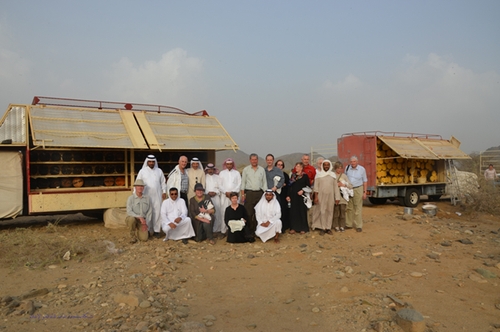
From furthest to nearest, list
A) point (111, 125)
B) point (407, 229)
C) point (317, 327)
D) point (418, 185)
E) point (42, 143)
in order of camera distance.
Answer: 1. point (418, 185)
2. point (111, 125)
3. point (407, 229)
4. point (42, 143)
5. point (317, 327)

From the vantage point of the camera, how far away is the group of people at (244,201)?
23.9 feet

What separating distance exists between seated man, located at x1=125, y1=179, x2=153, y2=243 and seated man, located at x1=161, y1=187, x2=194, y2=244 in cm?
35

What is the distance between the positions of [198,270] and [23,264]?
8.06 ft

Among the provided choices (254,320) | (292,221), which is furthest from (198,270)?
(292,221)

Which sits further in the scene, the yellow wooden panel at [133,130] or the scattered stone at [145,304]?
the yellow wooden panel at [133,130]

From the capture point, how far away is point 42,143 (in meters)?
7.81

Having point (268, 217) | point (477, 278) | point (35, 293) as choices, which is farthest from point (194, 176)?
point (477, 278)

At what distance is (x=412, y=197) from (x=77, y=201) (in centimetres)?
982

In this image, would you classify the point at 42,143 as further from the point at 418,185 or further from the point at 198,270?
the point at 418,185


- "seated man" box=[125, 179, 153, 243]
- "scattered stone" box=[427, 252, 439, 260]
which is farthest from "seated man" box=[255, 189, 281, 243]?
"scattered stone" box=[427, 252, 439, 260]

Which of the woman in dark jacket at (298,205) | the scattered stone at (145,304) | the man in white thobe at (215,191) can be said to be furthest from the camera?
the man in white thobe at (215,191)

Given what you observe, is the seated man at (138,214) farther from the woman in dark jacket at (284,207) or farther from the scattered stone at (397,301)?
the scattered stone at (397,301)

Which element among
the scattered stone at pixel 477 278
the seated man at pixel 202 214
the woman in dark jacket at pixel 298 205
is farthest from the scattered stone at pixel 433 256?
the seated man at pixel 202 214

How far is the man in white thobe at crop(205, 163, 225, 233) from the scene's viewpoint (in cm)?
801
